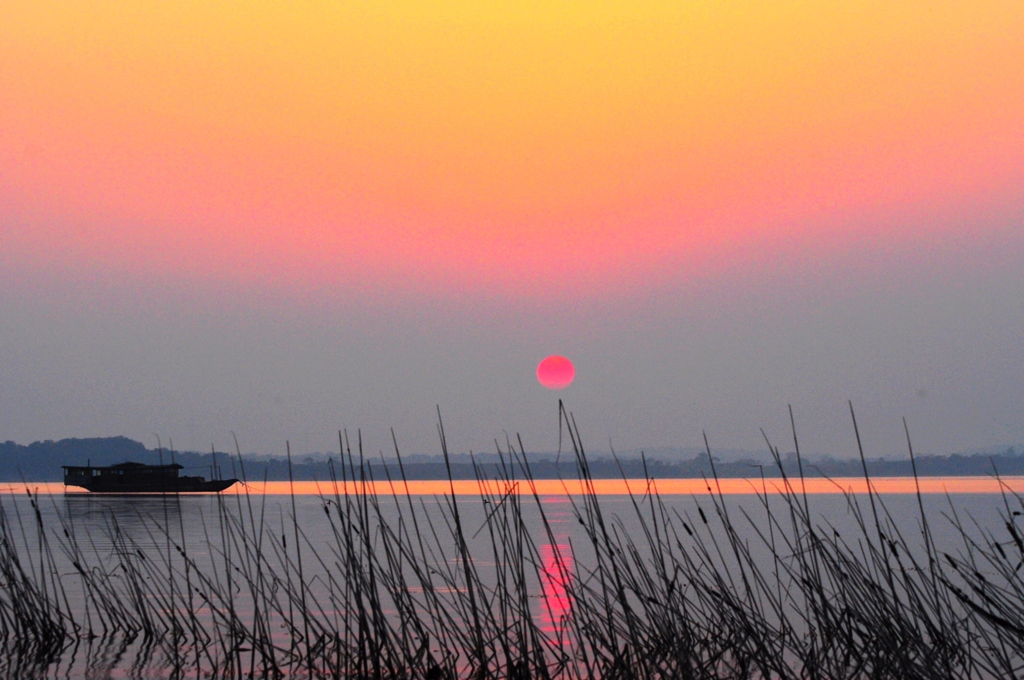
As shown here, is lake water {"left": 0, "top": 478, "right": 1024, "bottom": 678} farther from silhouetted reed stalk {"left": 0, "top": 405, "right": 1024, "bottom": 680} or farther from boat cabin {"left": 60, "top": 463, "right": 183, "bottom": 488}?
boat cabin {"left": 60, "top": 463, "right": 183, "bottom": 488}

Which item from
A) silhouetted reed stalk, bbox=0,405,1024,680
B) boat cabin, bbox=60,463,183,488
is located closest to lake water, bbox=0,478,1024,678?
silhouetted reed stalk, bbox=0,405,1024,680

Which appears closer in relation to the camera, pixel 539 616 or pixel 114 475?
pixel 539 616

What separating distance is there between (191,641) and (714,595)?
20.9 ft

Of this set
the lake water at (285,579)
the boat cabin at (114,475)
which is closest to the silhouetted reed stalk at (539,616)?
the lake water at (285,579)

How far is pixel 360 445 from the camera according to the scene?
564cm

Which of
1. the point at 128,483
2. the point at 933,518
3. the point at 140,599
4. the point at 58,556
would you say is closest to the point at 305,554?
the point at 58,556

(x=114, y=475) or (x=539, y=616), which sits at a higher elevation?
(x=114, y=475)

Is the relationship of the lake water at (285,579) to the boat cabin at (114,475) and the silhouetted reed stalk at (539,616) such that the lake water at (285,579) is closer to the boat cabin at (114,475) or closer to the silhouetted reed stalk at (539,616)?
the silhouetted reed stalk at (539,616)

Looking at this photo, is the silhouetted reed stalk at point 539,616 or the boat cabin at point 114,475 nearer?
the silhouetted reed stalk at point 539,616

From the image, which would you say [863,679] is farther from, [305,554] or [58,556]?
[58,556]

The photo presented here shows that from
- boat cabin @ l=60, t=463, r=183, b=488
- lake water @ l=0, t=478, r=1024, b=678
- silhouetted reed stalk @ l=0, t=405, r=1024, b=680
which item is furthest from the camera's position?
boat cabin @ l=60, t=463, r=183, b=488

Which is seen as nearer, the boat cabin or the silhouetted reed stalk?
the silhouetted reed stalk

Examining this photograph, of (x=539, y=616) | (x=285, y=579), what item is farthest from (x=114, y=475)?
(x=539, y=616)

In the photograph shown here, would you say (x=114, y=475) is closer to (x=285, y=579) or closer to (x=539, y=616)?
(x=285, y=579)
